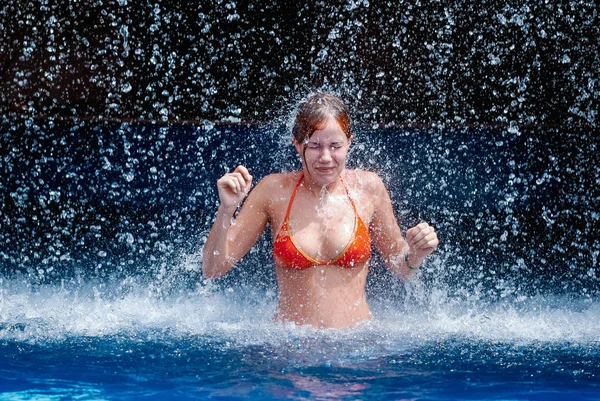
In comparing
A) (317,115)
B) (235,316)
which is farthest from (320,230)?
A: (235,316)

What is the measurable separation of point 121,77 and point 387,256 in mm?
2708

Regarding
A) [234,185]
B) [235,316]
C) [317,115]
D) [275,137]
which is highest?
[275,137]

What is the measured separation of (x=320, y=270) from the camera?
11.0 feet

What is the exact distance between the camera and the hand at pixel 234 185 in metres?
2.98

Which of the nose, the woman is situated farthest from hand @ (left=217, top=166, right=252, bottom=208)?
the nose

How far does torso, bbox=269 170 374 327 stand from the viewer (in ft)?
11.0

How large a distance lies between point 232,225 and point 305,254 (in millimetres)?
315

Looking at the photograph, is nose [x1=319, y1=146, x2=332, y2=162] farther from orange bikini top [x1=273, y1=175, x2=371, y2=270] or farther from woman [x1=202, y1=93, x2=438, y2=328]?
orange bikini top [x1=273, y1=175, x2=371, y2=270]

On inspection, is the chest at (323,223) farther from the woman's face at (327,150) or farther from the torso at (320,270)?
the woman's face at (327,150)

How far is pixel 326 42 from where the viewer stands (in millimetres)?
5281

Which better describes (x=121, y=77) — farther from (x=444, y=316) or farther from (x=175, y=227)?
(x=444, y=316)

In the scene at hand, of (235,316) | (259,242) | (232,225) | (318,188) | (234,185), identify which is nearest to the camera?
(234,185)

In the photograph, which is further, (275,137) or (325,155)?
(275,137)

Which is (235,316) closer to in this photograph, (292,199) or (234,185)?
(292,199)
